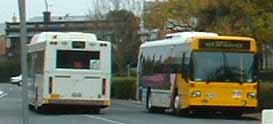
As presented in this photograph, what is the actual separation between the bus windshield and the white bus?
11.7 feet

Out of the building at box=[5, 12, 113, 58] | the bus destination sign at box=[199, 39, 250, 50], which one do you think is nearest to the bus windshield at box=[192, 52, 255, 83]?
the bus destination sign at box=[199, 39, 250, 50]

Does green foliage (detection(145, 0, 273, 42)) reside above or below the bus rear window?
above

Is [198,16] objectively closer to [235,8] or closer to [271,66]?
[235,8]

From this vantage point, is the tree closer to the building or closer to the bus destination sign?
the building

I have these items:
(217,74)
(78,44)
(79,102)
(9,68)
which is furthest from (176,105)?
(9,68)

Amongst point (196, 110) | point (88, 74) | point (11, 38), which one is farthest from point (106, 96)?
point (11, 38)

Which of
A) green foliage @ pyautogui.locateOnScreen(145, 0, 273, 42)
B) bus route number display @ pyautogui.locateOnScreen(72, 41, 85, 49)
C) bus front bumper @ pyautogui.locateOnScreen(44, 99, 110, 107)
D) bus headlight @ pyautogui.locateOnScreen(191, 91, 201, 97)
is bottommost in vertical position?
bus front bumper @ pyautogui.locateOnScreen(44, 99, 110, 107)

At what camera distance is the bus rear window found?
30688 millimetres

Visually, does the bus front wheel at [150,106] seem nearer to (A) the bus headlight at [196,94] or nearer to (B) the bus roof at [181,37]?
(B) the bus roof at [181,37]

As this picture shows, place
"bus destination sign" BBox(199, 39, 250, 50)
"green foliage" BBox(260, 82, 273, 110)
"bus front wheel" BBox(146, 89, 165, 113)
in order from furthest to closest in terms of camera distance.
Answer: "bus front wheel" BBox(146, 89, 165, 113) < "green foliage" BBox(260, 82, 273, 110) < "bus destination sign" BBox(199, 39, 250, 50)

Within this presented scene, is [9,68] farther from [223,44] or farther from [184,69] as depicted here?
[223,44]

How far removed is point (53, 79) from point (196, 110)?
17.2 ft

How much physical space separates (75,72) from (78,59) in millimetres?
625

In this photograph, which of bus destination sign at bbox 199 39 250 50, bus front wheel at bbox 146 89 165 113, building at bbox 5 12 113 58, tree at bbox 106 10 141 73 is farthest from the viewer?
building at bbox 5 12 113 58
